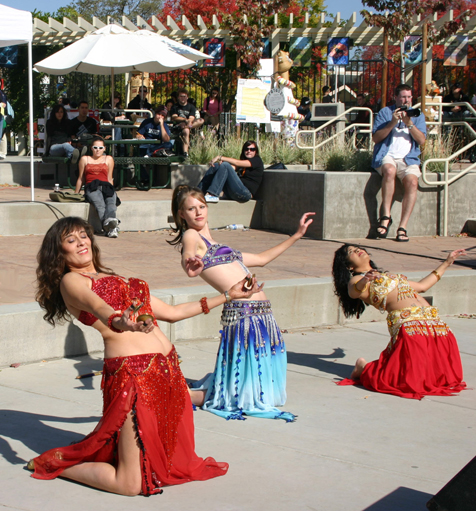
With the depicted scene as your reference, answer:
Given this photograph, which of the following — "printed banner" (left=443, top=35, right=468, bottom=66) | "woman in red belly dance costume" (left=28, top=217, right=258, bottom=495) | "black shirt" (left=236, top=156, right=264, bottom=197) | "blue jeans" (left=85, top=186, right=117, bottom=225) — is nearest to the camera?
"woman in red belly dance costume" (left=28, top=217, right=258, bottom=495)

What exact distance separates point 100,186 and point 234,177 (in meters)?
2.17

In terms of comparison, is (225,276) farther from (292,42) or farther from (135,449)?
(292,42)

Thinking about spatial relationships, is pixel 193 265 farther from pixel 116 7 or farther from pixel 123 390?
pixel 116 7

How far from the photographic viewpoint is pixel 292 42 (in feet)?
71.1

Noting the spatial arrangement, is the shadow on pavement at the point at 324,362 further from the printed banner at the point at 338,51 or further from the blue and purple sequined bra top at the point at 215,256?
the printed banner at the point at 338,51

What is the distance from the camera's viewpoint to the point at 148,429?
3.41 meters

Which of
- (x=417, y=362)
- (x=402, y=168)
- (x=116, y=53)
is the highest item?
(x=116, y=53)

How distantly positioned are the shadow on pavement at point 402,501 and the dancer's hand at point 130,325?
131 cm

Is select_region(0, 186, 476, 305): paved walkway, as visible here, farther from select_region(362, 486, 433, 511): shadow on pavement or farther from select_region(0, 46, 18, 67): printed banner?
select_region(0, 46, 18, 67): printed banner

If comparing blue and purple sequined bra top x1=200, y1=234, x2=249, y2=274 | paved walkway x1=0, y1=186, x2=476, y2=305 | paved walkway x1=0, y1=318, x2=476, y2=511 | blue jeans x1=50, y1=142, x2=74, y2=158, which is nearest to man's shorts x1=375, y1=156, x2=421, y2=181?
paved walkway x1=0, y1=186, x2=476, y2=305

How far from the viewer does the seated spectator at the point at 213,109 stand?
62.1 feet

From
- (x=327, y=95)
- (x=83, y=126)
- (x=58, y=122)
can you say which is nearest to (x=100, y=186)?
(x=58, y=122)

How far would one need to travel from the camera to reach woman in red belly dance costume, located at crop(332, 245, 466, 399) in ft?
17.1

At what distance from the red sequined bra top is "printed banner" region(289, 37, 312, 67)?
757 inches
